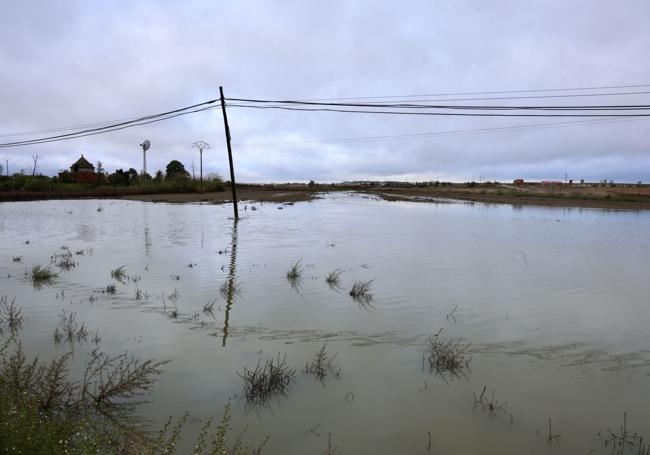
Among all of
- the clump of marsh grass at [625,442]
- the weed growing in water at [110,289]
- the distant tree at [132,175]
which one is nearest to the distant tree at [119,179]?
the distant tree at [132,175]

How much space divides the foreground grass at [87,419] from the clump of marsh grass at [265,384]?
0.57 m

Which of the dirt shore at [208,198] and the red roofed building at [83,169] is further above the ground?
the red roofed building at [83,169]

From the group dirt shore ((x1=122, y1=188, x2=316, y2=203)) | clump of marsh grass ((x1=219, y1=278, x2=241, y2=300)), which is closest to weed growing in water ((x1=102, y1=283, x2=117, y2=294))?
clump of marsh grass ((x1=219, y1=278, x2=241, y2=300))

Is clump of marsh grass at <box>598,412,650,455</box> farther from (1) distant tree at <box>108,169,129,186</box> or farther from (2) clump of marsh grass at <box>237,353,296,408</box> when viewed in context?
(1) distant tree at <box>108,169,129,186</box>

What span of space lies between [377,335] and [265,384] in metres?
2.81

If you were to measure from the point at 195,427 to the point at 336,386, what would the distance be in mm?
1984

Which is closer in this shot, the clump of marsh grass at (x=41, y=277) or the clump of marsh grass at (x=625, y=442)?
the clump of marsh grass at (x=625, y=442)

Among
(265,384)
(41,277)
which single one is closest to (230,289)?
(41,277)

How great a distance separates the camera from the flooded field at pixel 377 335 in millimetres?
5203

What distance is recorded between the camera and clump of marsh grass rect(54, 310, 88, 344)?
734 centimetres

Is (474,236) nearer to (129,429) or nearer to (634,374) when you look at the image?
(634,374)

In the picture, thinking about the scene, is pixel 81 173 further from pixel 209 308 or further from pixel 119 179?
pixel 209 308

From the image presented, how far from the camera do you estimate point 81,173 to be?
9094 cm

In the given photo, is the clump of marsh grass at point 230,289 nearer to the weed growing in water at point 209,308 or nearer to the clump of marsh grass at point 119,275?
the weed growing in water at point 209,308
